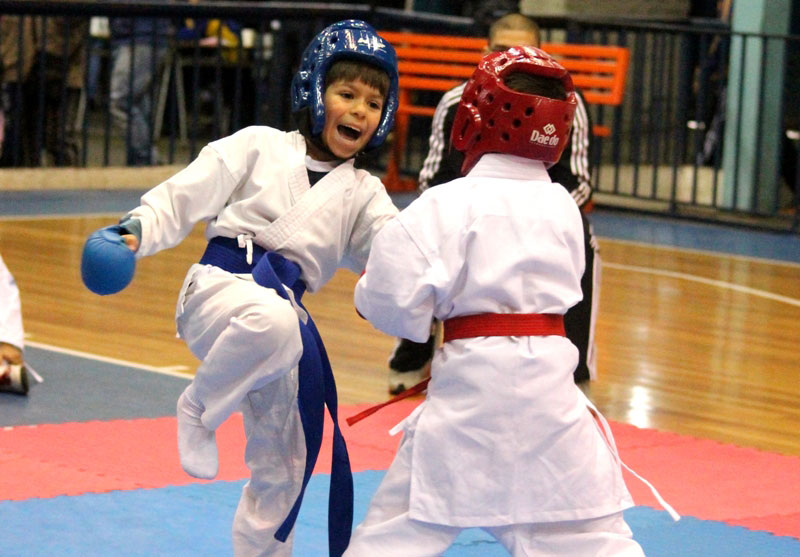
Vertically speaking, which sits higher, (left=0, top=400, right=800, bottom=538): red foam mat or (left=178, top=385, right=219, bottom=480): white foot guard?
(left=178, top=385, right=219, bottom=480): white foot guard

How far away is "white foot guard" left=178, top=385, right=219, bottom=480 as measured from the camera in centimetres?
322

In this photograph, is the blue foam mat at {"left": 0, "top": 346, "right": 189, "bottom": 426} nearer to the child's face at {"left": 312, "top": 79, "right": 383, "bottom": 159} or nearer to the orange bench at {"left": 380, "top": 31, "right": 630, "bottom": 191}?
the child's face at {"left": 312, "top": 79, "right": 383, "bottom": 159}

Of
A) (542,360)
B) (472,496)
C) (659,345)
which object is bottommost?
(659,345)

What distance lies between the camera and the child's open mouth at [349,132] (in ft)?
11.3

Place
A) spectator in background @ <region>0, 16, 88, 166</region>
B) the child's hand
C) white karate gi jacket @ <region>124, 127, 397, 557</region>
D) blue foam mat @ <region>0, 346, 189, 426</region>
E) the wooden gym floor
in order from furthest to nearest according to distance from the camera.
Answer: spectator in background @ <region>0, 16, 88, 166</region>
the wooden gym floor
blue foam mat @ <region>0, 346, 189, 426</region>
white karate gi jacket @ <region>124, 127, 397, 557</region>
the child's hand

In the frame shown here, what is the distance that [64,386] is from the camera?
575 cm

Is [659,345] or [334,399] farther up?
[334,399]

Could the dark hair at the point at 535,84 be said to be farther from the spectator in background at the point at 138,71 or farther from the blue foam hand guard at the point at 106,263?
the spectator in background at the point at 138,71

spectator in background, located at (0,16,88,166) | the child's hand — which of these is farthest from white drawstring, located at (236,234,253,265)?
spectator in background, located at (0,16,88,166)

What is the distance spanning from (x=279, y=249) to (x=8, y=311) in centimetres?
242

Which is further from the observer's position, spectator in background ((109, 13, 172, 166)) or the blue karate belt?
spectator in background ((109, 13, 172, 166))

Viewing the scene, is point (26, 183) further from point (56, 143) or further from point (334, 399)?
point (334, 399)

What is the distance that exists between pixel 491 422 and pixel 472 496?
150 millimetres

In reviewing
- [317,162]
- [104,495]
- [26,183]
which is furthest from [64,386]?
[26,183]
